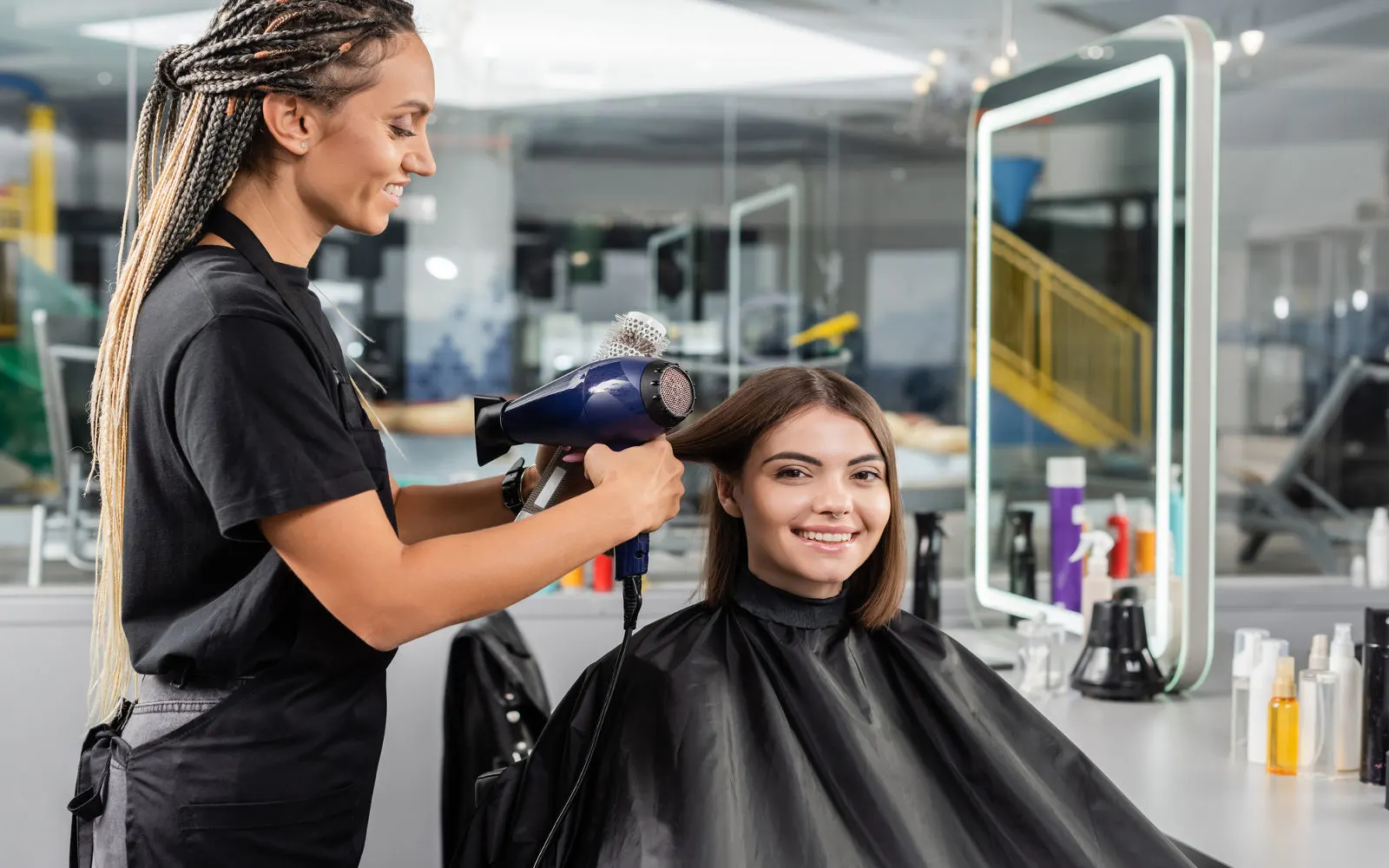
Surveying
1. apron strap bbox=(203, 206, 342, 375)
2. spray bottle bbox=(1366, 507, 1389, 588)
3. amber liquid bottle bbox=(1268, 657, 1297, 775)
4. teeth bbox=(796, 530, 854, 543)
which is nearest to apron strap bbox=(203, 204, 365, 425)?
apron strap bbox=(203, 206, 342, 375)

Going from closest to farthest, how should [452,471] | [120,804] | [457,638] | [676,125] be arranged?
[120,804]
[457,638]
[452,471]
[676,125]

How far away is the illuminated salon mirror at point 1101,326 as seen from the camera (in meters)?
2.14

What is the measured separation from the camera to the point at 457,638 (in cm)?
182

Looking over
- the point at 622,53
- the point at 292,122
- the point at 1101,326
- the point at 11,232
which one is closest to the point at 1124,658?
the point at 1101,326

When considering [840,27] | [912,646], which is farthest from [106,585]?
[840,27]

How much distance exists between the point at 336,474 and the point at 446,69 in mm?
3560

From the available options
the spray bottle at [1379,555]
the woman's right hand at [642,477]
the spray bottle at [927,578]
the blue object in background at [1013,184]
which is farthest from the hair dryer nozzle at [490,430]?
the spray bottle at [1379,555]

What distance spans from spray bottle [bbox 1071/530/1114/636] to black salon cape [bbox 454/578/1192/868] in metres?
0.91

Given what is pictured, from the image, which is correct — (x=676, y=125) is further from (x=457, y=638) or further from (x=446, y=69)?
(x=457, y=638)

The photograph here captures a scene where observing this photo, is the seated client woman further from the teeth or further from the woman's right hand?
the woman's right hand

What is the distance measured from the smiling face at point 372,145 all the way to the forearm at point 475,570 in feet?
1.12

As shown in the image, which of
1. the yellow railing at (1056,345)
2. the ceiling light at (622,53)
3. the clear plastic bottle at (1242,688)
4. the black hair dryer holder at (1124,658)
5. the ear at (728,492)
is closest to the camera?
the ear at (728,492)

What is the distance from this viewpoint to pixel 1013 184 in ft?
11.0

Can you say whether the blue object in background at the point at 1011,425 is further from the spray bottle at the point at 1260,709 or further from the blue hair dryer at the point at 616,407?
the blue hair dryer at the point at 616,407
